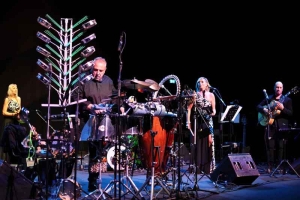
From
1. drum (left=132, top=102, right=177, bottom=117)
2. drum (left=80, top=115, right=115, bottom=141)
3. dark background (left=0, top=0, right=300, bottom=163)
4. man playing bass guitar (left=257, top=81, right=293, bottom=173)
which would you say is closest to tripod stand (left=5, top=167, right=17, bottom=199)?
drum (left=80, top=115, right=115, bottom=141)

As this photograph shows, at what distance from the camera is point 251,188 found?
6.56m

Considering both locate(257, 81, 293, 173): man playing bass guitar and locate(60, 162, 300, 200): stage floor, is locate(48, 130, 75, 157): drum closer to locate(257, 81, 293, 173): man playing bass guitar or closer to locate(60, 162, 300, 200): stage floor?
locate(60, 162, 300, 200): stage floor

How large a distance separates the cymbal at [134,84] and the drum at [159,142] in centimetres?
62

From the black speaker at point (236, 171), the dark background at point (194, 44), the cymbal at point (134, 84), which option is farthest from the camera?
the dark background at point (194, 44)

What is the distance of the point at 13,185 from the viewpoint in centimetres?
488

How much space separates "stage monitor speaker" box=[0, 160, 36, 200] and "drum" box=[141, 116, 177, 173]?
1.52 metres

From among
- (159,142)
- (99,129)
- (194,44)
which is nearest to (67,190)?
(99,129)

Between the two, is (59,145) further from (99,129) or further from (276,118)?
(276,118)

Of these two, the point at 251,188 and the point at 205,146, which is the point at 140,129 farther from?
the point at 205,146

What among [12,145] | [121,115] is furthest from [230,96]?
[121,115]

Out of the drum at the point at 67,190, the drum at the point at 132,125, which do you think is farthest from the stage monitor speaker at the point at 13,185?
the drum at the point at 132,125

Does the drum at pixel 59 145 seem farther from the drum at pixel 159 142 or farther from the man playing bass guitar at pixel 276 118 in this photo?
the man playing bass guitar at pixel 276 118

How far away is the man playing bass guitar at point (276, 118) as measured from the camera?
862 centimetres

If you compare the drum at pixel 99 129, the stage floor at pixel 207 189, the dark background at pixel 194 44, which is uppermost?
the dark background at pixel 194 44
